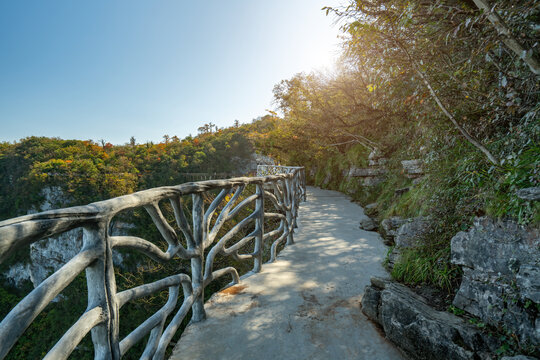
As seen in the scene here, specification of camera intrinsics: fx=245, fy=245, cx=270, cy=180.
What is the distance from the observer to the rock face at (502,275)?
1.58 m

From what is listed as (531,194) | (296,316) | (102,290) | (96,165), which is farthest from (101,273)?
(96,165)

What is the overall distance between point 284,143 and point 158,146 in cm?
2936

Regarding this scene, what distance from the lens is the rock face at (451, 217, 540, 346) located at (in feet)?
5.17

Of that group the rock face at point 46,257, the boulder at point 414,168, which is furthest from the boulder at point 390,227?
the rock face at point 46,257

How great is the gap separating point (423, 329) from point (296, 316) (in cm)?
108

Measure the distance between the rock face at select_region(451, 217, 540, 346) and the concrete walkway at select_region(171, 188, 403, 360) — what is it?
76 cm

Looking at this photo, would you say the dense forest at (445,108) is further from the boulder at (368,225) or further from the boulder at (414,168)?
the boulder at (368,225)

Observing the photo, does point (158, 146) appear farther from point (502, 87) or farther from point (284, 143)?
point (502, 87)

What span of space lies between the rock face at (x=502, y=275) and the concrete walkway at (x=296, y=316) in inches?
30.0

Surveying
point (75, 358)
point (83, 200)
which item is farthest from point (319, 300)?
point (83, 200)

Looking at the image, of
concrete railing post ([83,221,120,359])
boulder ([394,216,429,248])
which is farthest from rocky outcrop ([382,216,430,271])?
concrete railing post ([83,221,120,359])

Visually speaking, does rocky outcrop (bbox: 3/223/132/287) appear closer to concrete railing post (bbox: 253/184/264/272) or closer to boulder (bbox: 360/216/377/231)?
boulder (bbox: 360/216/377/231)

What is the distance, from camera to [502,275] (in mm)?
1795

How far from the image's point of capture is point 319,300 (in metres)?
2.73
